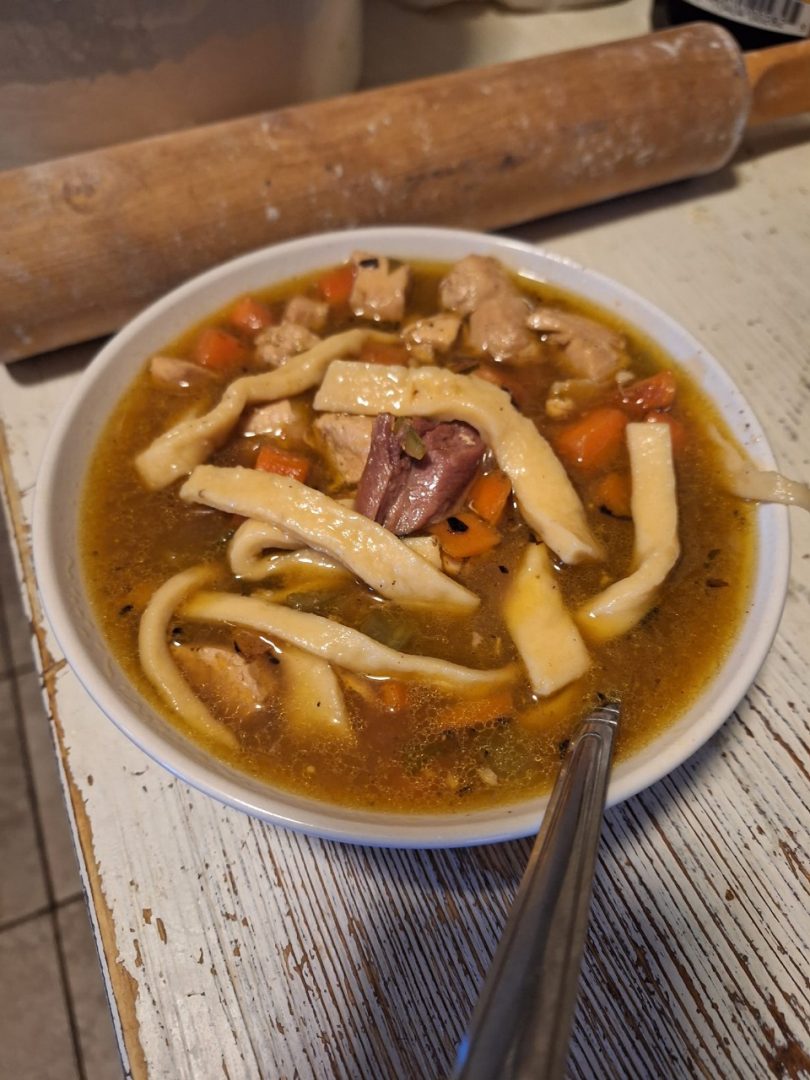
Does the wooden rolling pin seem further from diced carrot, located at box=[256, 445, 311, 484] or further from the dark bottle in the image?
diced carrot, located at box=[256, 445, 311, 484]

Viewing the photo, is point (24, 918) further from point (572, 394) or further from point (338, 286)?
point (572, 394)

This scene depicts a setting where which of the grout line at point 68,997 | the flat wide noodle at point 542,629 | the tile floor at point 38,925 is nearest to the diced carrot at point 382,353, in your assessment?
the flat wide noodle at point 542,629

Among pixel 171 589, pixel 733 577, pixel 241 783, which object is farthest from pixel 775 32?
pixel 241 783

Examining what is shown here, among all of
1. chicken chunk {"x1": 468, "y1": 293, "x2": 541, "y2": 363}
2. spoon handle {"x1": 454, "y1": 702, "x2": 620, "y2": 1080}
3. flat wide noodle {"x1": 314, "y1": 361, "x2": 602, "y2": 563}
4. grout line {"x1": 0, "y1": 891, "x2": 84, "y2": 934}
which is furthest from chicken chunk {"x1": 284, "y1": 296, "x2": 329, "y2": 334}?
grout line {"x1": 0, "y1": 891, "x2": 84, "y2": 934}

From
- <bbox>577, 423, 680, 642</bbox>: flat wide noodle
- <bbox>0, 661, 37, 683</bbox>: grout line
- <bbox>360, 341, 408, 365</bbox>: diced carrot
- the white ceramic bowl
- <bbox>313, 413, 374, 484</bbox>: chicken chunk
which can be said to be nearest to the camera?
the white ceramic bowl

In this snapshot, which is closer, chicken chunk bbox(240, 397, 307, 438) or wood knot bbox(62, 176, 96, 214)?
chicken chunk bbox(240, 397, 307, 438)

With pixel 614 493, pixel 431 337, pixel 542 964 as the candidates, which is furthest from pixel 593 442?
pixel 542 964
